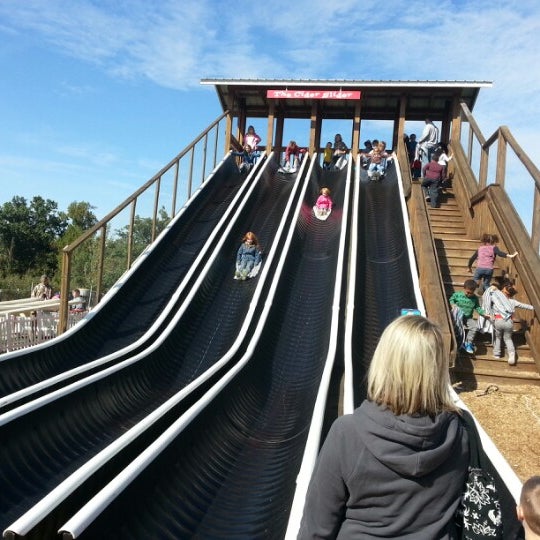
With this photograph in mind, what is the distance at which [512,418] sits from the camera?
637 centimetres

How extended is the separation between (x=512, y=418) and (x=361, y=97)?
40.5 ft

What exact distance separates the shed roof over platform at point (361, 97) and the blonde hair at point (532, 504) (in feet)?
50.8

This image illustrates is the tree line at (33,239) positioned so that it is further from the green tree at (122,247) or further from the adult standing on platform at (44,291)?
the green tree at (122,247)

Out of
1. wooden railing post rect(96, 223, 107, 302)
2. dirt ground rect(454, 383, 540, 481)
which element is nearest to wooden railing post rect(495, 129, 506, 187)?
dirt ground rect(454, 383, 540, 481)

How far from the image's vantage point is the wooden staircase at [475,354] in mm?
7414

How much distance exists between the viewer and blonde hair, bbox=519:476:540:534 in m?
1.67

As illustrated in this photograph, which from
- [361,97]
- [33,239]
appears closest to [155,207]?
[361,97]

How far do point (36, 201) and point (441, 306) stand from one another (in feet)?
219

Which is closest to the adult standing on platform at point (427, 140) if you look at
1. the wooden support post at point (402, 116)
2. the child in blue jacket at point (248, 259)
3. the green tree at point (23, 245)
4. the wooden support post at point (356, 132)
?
the wooden support post at point (402, 116)

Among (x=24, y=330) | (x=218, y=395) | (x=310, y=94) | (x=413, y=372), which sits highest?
(x=310, y=94)

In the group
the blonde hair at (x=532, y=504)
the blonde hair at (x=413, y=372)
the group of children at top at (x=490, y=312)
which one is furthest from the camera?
the group of children at top at (x=490, y=312)

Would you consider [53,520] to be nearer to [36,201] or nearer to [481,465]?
[481,465]

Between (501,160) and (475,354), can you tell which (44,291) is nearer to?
(475,354)

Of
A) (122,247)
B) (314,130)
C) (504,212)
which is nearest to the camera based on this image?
(504,212)
